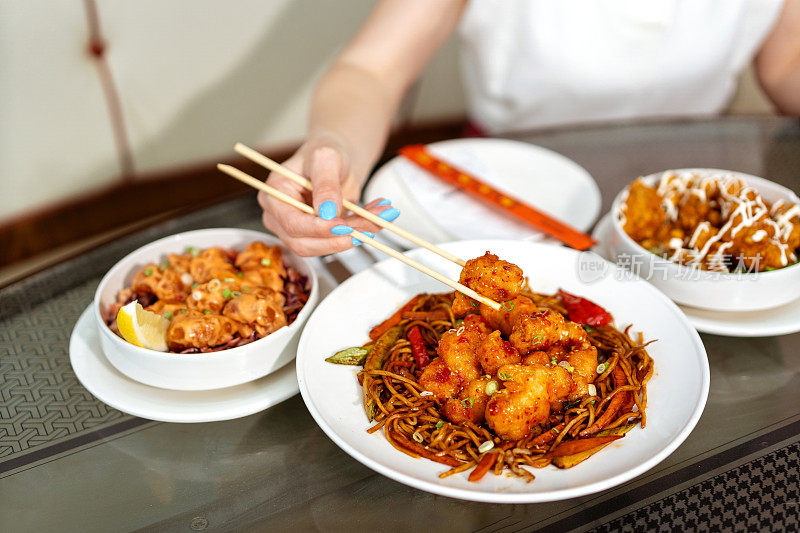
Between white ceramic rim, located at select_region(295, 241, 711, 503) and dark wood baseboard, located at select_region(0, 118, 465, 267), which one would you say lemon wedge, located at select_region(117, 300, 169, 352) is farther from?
dark wood baseboard, located at select_region(0, 118, 465, 267)

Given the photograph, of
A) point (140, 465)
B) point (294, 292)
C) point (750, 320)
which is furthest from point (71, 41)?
point (750, 320)

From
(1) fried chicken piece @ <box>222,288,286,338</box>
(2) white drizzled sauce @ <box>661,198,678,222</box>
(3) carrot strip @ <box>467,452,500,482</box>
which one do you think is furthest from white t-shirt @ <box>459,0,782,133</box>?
(3) carrot strip @ <box>467,452,500,482</box>

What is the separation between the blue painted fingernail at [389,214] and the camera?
1.62m

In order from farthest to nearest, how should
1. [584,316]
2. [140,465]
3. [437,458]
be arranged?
[584,316] < [140,465] < [437,458]

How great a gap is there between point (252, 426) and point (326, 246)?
442 mm

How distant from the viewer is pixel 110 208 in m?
4.12

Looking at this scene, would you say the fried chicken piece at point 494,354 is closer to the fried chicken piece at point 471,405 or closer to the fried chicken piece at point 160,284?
the fried chicken piece at point 471,405

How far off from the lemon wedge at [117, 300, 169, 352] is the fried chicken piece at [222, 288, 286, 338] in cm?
15

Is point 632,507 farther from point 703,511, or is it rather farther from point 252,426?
point 252,426

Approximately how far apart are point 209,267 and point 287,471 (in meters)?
0.57

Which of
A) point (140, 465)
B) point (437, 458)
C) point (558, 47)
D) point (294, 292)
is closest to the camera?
point (437, 458)

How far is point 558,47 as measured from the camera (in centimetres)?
291

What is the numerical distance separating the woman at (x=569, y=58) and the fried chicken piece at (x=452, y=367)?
39.8 inches


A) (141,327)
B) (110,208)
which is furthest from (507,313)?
(110,208)
